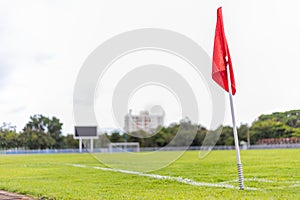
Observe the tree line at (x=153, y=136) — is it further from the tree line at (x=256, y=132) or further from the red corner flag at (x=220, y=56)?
the red corner flag at (x=220, y=56)

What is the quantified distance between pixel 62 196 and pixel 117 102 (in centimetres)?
677

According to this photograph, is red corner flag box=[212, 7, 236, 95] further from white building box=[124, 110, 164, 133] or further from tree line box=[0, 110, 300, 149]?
tree line box=[0, 110, 300, 149]

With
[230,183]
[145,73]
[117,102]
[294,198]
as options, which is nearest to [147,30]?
[145,73]

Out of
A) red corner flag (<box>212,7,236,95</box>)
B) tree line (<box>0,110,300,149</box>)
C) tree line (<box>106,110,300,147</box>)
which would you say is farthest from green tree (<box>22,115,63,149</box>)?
red corner flag (<box>212,7,236,95</box>)

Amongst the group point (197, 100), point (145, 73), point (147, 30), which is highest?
point (147, 30)

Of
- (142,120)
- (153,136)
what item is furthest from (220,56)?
(153,136)

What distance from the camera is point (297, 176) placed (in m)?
12.6

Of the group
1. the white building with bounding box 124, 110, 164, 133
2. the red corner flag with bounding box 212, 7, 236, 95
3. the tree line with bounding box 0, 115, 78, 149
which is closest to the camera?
the red corner flag with bounding box 212, 7, 236, 95

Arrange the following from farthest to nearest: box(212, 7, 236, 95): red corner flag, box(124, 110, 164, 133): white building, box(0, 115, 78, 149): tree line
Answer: box(0, 115, 78, 149): tree line → box(124, 110, 164, 133): white building → box(212, 7, 236, 95): red corner flag

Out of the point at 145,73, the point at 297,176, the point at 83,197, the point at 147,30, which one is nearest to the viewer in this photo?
the point at 83,197

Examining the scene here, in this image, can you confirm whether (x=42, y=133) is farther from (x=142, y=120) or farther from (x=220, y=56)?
(x=220, y=56)

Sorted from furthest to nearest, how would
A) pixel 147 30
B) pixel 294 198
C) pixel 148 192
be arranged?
pixel 147 30
pixel 148 192
pixel 294 198

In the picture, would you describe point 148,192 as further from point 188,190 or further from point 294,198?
point 294,198

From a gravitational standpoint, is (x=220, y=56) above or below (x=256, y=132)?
below
